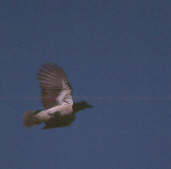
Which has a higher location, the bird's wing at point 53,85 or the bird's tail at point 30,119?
the bird's wing at point 53,85

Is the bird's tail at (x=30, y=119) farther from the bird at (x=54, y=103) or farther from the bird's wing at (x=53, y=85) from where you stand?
the bird's wing at (x=53, y=85)

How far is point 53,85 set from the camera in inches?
69.4

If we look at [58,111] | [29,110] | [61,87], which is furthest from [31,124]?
[61,87]

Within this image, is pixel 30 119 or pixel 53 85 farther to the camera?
pixel 53 85

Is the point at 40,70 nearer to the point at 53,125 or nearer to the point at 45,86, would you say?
the point at 45,86

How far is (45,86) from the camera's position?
1.75 m

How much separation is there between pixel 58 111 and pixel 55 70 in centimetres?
30

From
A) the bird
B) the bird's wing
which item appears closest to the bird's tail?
the bird

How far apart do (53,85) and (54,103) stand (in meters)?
0.13

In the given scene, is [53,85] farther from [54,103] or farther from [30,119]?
[30,119]

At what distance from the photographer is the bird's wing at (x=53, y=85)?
1.71 meters

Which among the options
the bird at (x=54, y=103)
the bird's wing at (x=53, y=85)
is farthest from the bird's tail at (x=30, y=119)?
the bird's wing at (x=53, y=85)

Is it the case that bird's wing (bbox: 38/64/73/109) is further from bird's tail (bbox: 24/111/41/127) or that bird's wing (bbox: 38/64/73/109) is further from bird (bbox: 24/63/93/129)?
bird's tail (bbox: 24/111/41/127)

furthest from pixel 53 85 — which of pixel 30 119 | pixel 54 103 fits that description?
pixel 30 119
